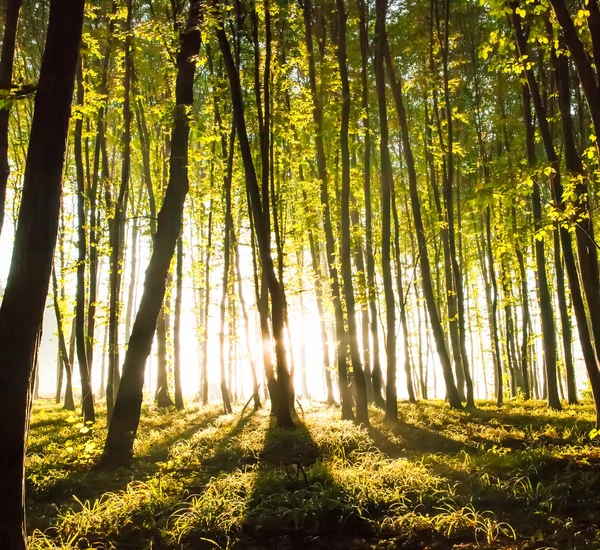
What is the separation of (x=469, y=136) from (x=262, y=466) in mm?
16098

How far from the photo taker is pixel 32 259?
11.5ft

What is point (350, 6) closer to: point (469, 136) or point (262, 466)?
point (469, 136)

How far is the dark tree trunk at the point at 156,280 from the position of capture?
25.6 feet

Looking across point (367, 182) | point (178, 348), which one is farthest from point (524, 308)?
point (178, 348)

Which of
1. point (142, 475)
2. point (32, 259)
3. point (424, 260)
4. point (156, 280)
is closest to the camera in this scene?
point (32, 259)

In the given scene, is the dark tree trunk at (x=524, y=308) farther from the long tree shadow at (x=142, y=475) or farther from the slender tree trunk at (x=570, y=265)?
the long tree shadow at (x=142, y=475)

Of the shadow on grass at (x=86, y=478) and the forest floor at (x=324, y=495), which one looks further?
the shadow on grass at (x=86, y=478)

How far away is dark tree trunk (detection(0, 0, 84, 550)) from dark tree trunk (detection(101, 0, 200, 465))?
3619 mm

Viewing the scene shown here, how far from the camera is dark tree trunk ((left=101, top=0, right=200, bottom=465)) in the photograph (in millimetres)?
7793

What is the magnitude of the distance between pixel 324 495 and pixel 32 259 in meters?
3.92

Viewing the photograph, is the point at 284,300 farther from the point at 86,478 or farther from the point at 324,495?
the point at 324,495

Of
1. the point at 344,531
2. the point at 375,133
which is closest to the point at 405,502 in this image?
the point at 344,531

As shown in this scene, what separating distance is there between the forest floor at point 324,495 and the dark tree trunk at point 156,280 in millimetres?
577

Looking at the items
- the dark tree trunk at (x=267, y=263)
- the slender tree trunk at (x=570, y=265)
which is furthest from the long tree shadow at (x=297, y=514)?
the slender tree trunk at (x=570, y=265)
